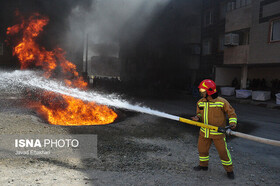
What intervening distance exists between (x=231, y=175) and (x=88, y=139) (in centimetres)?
320

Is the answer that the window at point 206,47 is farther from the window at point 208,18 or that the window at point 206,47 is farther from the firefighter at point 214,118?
the firefighter at point 214,118

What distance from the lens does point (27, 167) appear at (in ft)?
11.8

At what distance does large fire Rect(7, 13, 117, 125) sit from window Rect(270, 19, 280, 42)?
1104 centimetres

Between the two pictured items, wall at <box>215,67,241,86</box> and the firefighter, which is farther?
wall at <box>215,67,241,86</box>

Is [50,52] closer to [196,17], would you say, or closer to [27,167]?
A: [27,167]

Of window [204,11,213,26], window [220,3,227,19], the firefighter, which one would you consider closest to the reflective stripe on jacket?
the firefighter

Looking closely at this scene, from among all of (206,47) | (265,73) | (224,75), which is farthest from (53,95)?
(265,73)

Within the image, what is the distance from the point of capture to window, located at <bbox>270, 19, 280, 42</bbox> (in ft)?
43.2

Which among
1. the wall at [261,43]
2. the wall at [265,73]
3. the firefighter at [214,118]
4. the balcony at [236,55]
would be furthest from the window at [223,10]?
the firefighter at [214,118]

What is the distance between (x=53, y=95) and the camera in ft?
39.1

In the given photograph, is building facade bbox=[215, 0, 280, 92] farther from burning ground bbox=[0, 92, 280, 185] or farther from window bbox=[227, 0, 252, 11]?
burning ground bbox=[0, 92, 280, 185]

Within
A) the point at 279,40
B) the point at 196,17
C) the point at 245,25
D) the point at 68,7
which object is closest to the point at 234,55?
the point at 245,25

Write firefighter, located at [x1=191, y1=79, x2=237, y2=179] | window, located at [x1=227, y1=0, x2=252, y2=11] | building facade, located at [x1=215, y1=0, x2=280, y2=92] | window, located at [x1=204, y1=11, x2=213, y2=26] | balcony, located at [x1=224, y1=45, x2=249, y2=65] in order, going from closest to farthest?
firefighter, located at [x1=191, y1=79, x2=237, y2=179] → building facade, located at [x1=215, y1=0, x2=280, y2=92] → balcony, located at [x1=224, y1=45, x2=249, y2=65] → window, located at [x1=227, y1=0, x2=252, y2=11] → window, located at [x1=204, y1=11, x2=213, y2=26]

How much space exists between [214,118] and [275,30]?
12734 mm
